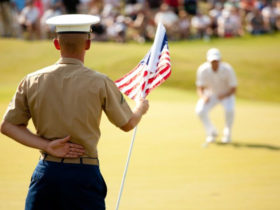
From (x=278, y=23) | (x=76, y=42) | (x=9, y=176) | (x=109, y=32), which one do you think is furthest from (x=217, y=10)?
(x=76, y=42)

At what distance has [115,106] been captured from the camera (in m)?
4.14

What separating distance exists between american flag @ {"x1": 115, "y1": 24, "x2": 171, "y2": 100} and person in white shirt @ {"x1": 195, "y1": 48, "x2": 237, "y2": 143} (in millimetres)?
6584

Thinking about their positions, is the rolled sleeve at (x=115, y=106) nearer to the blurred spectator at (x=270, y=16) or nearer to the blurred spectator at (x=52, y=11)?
the blurred spectator at (x=52, y=11)

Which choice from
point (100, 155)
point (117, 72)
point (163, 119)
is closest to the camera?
point (100, 155)

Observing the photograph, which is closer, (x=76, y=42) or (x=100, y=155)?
(x=76, y=42)

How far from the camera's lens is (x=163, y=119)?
15172mm

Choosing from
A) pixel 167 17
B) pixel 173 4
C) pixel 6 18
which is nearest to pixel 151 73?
pixel 167 17

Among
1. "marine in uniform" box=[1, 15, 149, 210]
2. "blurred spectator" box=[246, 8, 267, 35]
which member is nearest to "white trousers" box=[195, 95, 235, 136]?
"marine in uniform" box=[1, 15, 149, 210]

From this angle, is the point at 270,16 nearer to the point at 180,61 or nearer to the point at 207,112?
the point at 180,61

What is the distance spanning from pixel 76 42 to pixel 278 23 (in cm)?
2562

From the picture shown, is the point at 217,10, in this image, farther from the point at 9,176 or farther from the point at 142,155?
the point at 9,176

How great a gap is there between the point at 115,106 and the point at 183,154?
6.69m

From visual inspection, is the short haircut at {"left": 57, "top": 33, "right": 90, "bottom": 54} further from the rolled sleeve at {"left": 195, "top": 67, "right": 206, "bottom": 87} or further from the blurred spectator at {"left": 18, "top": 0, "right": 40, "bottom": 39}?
the blurred spectator at {"left": 18, "top": 0, "right": 40, "bottom": 39}

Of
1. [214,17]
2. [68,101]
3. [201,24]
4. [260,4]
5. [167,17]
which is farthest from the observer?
[260,4]
